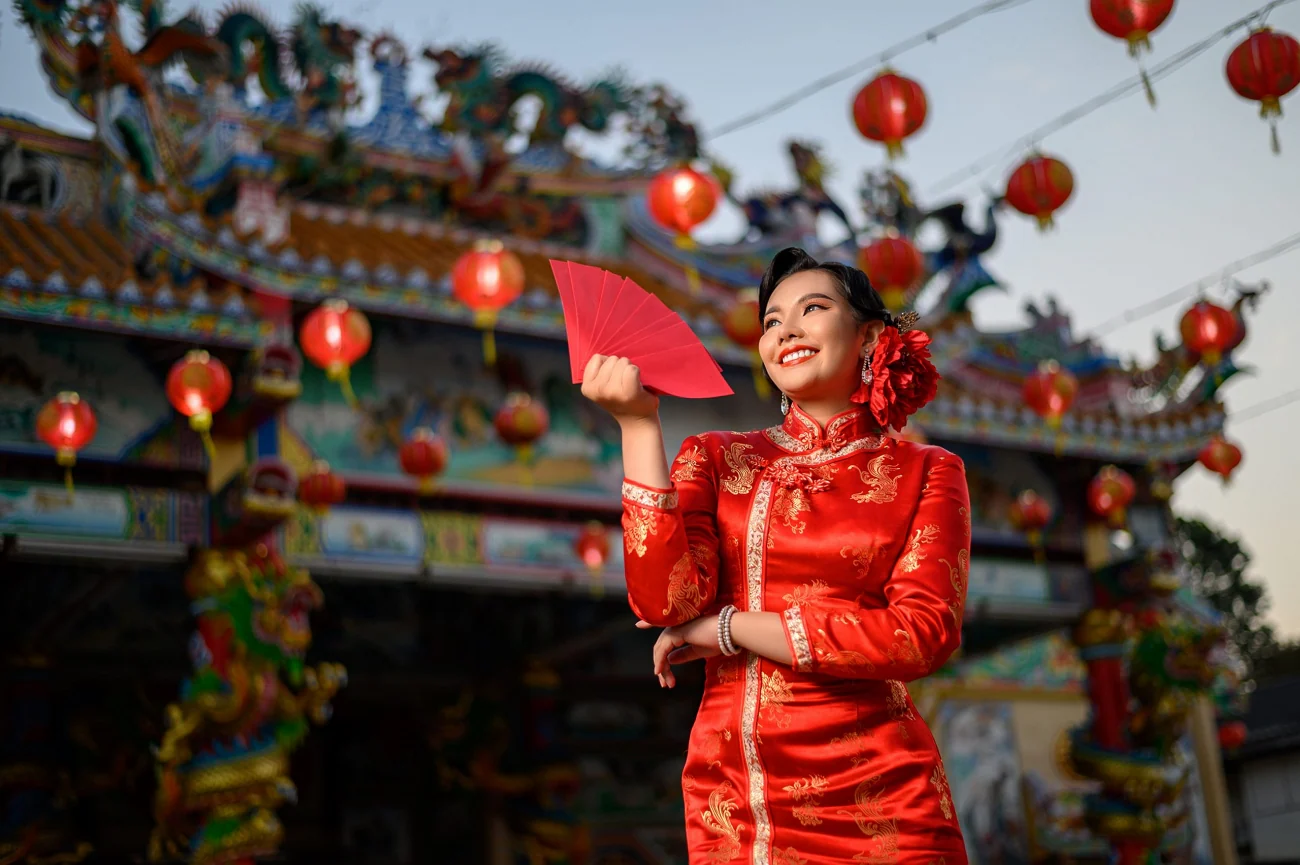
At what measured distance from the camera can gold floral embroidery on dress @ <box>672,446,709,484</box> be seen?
232 cm

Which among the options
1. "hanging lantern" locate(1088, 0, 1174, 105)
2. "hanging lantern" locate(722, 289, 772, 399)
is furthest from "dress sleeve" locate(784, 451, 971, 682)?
"hanging lantern" locate(722, 289, 772, 399)

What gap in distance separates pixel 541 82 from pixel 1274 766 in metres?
15.1

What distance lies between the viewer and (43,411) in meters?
7.08

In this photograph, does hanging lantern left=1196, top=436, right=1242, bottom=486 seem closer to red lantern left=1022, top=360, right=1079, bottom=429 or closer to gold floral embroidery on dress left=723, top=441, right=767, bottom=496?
red lantern left=1022, top=360, right=1079, bottom=429

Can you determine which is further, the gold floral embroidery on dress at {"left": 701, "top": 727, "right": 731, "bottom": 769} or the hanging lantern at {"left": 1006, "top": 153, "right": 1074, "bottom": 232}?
the hanging lantern at {"left": 1006, "top": 153, "right": 1074, "bottom": 232}

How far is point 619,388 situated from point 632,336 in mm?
113

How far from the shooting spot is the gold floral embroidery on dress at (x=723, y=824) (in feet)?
6.97

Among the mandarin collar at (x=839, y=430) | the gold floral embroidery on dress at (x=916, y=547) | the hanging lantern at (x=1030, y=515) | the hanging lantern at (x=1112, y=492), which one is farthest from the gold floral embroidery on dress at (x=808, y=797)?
the hanging lantern at (x=1112, y=492)

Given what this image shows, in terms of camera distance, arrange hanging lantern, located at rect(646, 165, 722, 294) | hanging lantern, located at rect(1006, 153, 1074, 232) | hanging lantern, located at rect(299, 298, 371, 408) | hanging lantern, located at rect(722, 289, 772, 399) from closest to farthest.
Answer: hanging lantern, located at rect(1006, 153, 1074, 232) < hanging lantern, located at rect(646, 165, 722, 294) < hanging lantern, located at rect(299, 298, 371, 408) < hanging lantern, located at rect(722, 289, 772, 399)

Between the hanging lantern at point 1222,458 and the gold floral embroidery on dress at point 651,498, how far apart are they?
951 cm

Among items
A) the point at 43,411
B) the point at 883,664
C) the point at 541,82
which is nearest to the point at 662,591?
the point at 883,664

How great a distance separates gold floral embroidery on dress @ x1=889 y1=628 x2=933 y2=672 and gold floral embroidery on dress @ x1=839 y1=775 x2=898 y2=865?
7.4 inches

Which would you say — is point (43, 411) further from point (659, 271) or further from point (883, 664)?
point (883, 664)

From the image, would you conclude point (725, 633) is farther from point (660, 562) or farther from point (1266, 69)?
point (1266, 69)
